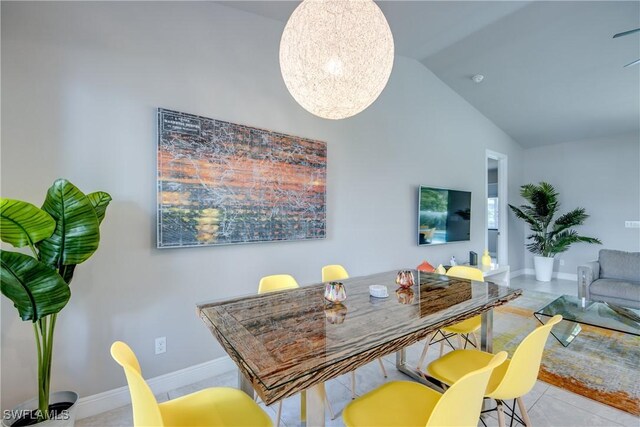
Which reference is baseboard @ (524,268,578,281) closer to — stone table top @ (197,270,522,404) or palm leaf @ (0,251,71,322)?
stone table top @ (197,270,522,404)

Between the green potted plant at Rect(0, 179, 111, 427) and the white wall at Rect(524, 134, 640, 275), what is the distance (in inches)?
291

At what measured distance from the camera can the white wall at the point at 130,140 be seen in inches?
65.9

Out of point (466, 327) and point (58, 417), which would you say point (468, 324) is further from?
point (58, 417)

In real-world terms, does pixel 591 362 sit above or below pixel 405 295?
below

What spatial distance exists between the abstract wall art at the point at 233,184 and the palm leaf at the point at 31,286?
0.68 m

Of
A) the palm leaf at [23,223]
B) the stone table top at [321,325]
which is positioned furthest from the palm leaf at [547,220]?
the palm leaf at [23,223]

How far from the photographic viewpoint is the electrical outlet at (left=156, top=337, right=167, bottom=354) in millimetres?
2068

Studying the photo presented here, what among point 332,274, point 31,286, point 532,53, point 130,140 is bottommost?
point 332,274

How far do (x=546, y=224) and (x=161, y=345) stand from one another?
653cm

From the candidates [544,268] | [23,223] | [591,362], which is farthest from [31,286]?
[544,268]

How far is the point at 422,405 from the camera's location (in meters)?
1.17

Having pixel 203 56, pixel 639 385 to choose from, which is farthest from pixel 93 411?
pixel 639 385

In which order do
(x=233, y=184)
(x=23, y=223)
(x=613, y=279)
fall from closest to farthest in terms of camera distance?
(x=23, y=223)
(x=233, y=184)
(x=613, y=279)

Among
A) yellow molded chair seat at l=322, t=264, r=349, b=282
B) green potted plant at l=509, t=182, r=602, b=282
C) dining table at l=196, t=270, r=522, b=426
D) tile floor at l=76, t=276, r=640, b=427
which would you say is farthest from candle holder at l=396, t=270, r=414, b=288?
green potted plant at l=509, t=182, r=602, b=282
